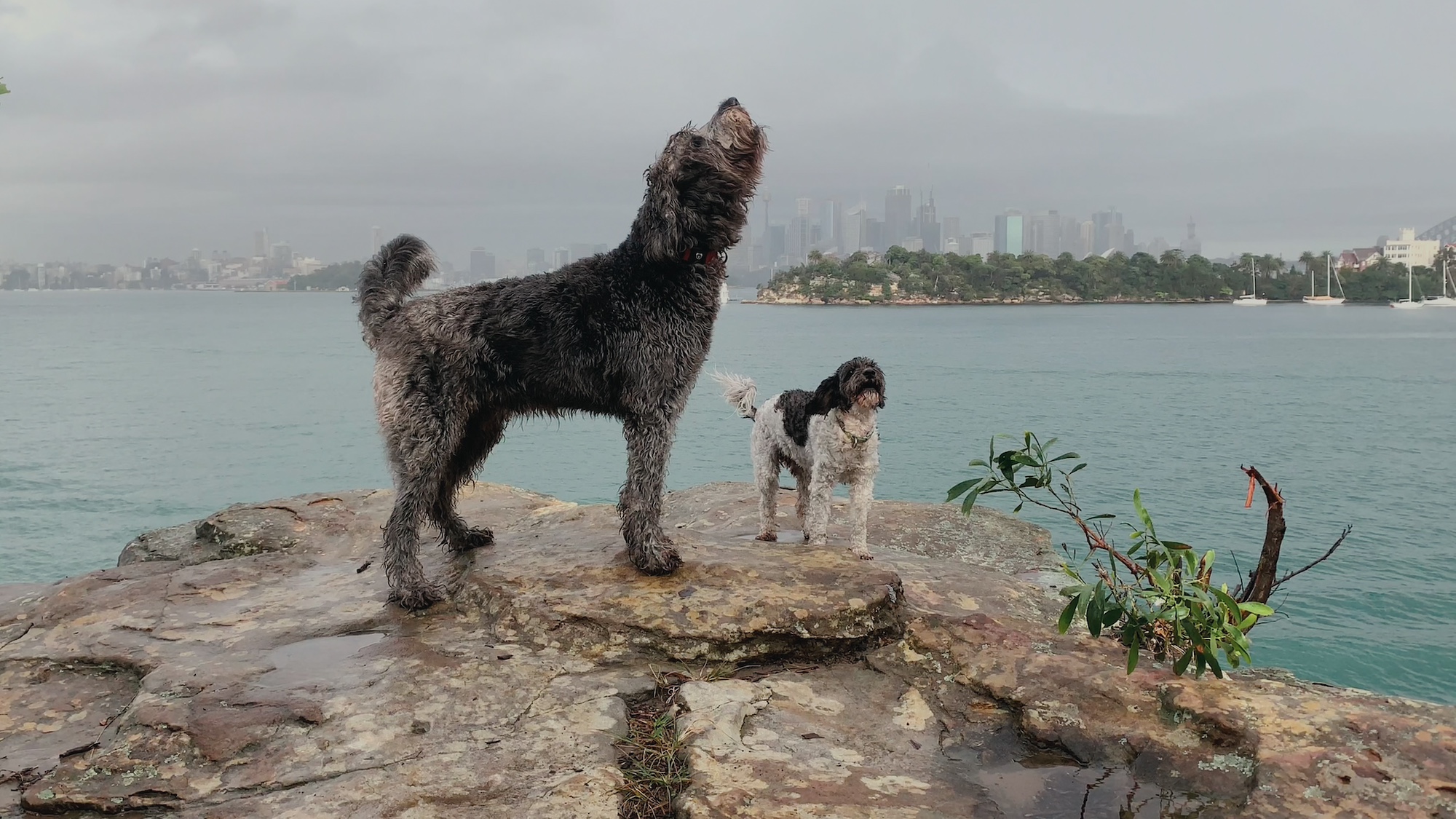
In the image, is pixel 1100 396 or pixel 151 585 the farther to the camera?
pixel 1100 396

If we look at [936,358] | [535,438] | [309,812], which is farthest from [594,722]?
[936,358]

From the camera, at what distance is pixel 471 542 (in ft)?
19.0

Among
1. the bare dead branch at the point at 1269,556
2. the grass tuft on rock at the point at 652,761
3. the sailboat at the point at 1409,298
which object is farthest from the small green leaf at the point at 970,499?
the sailboat at the point at 1409,298

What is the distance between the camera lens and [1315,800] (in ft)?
10.6

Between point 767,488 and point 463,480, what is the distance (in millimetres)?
1944

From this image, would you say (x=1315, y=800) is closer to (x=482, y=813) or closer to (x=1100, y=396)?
(x=482, y=813)

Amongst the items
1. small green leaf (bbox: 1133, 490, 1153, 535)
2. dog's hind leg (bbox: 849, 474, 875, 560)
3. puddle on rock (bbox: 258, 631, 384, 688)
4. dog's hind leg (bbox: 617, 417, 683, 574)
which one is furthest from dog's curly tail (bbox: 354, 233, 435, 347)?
small green leaf (bbox: 1133, 490, 1153, 535)

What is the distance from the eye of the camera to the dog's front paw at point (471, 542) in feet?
18.9

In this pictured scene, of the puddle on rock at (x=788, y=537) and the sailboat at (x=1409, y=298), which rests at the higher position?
the sailboat at (x=1409, y=298)

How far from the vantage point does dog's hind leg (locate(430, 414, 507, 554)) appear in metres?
5.52

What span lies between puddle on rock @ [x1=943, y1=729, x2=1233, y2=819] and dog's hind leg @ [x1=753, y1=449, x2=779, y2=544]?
2.50 m

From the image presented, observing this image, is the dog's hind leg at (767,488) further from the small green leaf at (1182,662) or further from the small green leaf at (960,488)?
the small green leaf at (1182,662)

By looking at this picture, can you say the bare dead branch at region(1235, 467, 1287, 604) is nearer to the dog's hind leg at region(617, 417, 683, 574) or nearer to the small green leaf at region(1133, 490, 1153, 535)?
the small green leaf at region(1133, 490, 1153, 535)

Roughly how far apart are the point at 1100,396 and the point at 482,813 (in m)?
31.5
